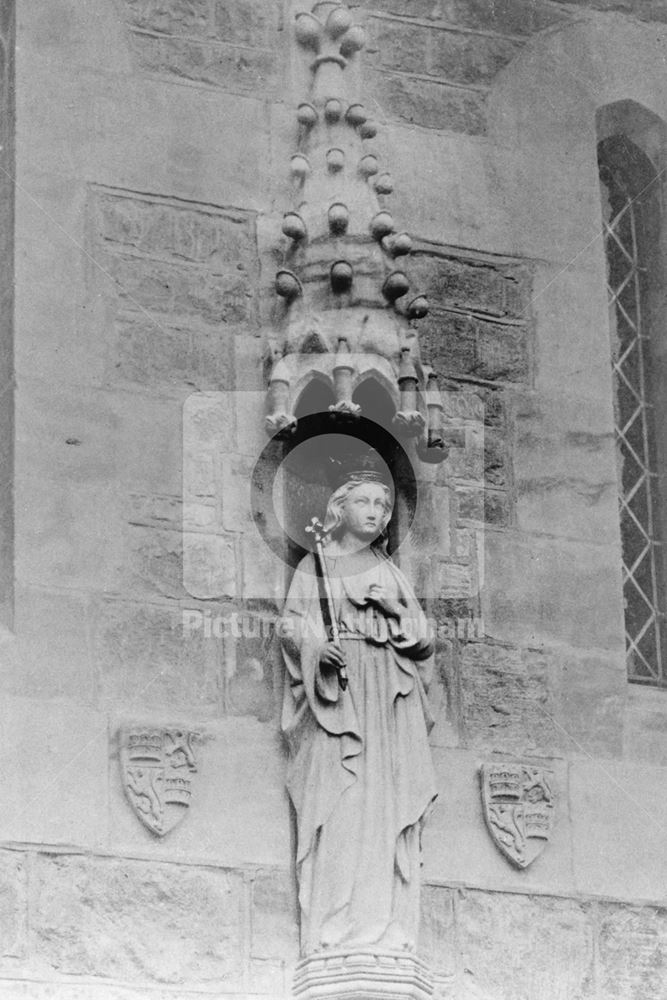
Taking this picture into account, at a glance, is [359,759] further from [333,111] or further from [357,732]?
[333,111]

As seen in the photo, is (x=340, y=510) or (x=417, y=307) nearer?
(x=340, y=510)

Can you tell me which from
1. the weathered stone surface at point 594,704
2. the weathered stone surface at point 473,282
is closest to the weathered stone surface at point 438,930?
the weathered stone surface at point 594,704

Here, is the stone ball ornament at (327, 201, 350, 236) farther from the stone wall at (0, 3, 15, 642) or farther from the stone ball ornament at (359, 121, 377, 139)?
the stone wall at (0, 3, 15, 642)

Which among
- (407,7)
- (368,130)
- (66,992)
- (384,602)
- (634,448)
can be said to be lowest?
(66,992)

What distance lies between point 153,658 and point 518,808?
4.25ft

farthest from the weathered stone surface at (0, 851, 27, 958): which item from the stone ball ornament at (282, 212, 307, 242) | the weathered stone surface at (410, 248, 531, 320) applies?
the weathered stone surface at (410, 248, 531, 320)

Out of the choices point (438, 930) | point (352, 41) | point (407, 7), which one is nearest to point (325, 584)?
point (438, 930)

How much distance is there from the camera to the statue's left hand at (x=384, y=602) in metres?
8.42

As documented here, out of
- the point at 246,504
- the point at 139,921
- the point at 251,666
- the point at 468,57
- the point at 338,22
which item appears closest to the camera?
the point at 139,921

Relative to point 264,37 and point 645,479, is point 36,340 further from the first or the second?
point 645,479

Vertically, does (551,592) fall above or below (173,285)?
below

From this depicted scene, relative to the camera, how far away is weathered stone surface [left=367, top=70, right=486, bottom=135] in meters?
9.43

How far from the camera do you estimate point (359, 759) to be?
8211 millimetres

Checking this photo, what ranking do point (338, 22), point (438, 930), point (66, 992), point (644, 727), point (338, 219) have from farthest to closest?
point (338, 22), point (644, 727), point (338, 219), point (438, 930), point (66, 992)
